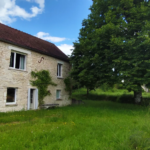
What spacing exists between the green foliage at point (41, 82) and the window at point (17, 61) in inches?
44.1

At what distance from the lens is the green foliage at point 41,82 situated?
1254 cm

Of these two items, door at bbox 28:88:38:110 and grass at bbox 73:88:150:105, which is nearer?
door at bbox 28:88:38:110

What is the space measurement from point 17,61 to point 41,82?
8.93ft

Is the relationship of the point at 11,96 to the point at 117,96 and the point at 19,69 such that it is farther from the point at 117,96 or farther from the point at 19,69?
the point at 117,96

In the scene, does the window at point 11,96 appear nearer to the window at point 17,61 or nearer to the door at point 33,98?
the door at point 33,98

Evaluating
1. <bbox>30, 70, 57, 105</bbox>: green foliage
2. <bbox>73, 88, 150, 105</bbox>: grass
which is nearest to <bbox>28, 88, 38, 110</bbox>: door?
<bbox>30, 70, 57, 105</bbox>: green foliage

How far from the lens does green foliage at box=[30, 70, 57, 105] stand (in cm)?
1254

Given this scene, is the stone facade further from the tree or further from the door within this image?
the tree

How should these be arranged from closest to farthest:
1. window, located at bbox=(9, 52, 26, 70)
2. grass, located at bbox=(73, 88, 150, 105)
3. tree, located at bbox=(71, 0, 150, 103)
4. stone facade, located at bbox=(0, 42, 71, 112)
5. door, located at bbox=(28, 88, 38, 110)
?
tree, located at bbox=(71, 0, 150, 103) → stone facade, located at bbox=(0, 42, 71, 112) → window, located at bbox=(9, 52, 26, 70) → door, located at bbox=(28, 88, 38, 110) → grass, located at bbox=(73, 88, 150, 105)

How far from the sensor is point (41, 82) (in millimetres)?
12805

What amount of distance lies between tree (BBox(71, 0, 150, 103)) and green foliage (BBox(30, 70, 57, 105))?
4013 mm

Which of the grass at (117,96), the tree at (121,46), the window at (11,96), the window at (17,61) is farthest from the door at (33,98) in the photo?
the grass at (117,96)

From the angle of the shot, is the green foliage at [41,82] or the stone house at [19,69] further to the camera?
the green foliage at [41,82]

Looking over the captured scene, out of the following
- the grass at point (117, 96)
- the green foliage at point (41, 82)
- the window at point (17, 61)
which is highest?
the window at point (17, 61)
